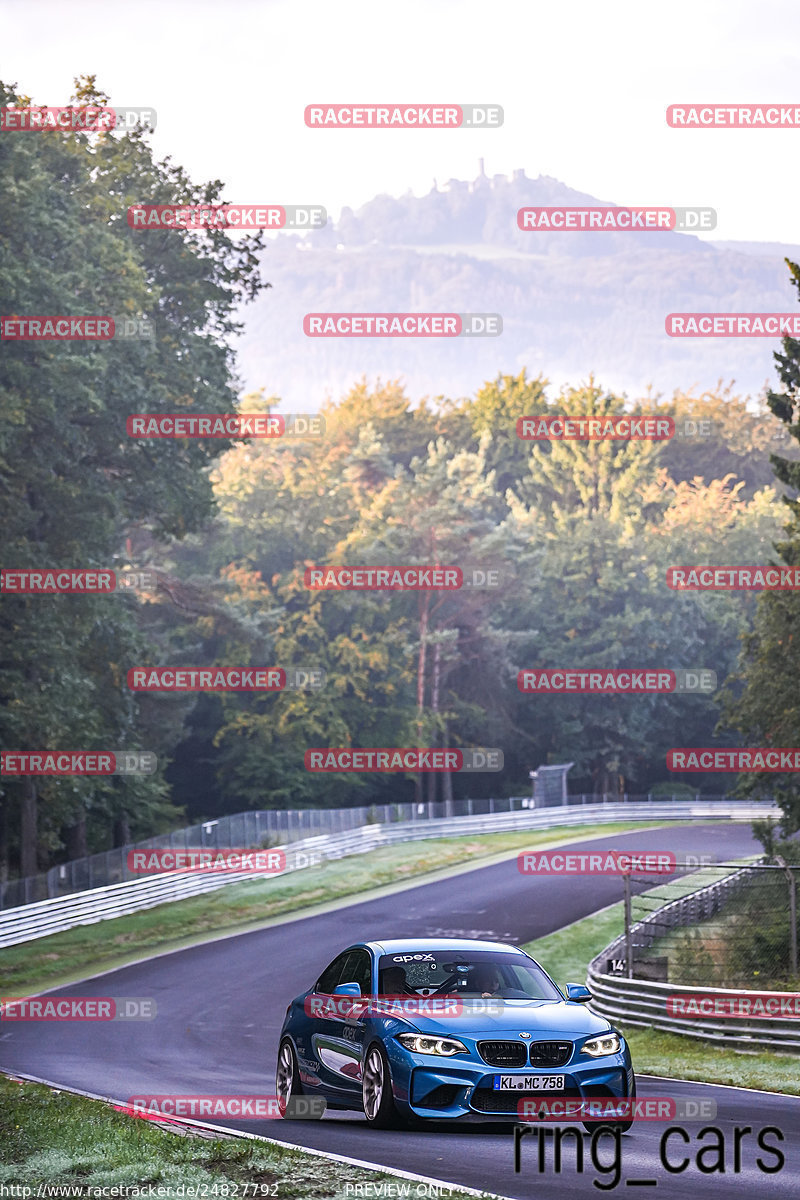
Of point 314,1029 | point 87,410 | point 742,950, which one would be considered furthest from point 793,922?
point 87,410

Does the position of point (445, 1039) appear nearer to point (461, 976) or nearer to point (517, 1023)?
point (517, 1023)

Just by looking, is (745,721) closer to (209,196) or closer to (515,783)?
(209,196)

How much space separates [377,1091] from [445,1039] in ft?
2.57

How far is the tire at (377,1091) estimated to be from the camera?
1087 centimetres

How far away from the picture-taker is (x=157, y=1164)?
9.44 meters

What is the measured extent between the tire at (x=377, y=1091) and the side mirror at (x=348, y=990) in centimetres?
66

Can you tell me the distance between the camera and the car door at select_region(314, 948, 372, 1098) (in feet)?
37.6

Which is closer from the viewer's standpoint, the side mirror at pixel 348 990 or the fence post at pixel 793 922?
the side mirror at pixel 348 990

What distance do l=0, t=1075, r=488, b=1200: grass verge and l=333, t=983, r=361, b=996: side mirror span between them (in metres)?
1.59

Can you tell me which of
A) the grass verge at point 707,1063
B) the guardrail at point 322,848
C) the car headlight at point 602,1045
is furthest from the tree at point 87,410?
the car headlight at point 602,1045

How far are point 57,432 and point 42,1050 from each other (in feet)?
71.2

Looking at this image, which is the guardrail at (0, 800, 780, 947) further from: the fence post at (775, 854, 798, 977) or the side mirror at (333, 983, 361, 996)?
the side mirror at (333, 983, 361, 996)

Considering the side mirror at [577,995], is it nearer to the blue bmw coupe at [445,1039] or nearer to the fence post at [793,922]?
the blue bmw coupe at [445,1039]

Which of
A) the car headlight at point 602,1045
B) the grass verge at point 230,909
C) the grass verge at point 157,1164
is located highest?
the car headlight at point 602,1045
